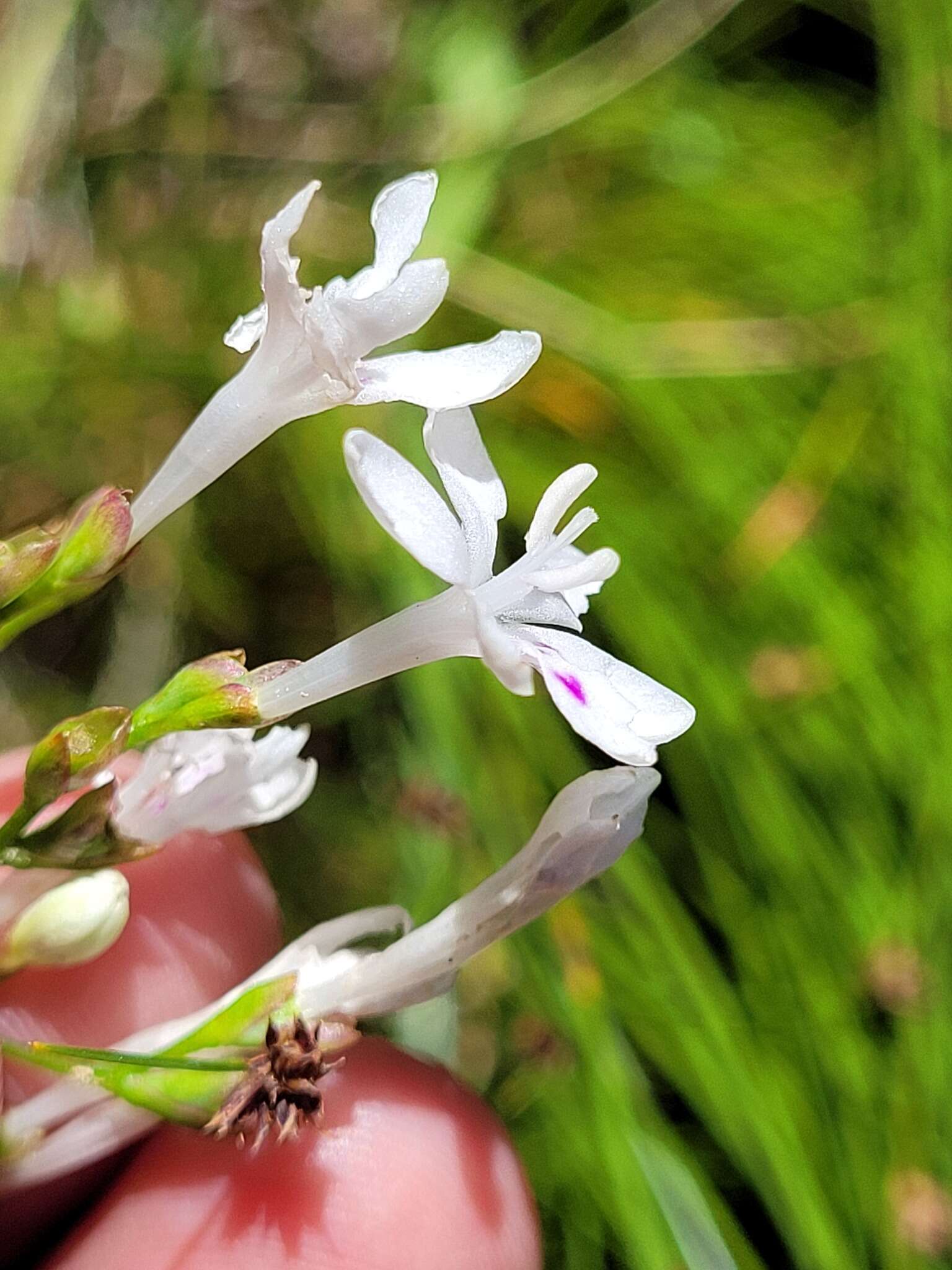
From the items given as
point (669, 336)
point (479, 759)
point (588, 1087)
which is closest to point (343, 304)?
point (479, 759)

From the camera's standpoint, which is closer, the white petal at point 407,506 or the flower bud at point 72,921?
the white petal at point 407,506

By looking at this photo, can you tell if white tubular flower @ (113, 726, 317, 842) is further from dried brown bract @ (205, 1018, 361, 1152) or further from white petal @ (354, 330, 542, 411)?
white petal @ (354, 330, 542, 411)

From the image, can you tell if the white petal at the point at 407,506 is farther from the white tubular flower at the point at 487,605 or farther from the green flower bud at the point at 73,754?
the green flower bud at the point at 73,754

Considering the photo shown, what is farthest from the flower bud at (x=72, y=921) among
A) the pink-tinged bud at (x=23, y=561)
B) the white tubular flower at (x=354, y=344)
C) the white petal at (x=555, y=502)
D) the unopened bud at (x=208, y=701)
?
the white petal at (x=555, y=502)

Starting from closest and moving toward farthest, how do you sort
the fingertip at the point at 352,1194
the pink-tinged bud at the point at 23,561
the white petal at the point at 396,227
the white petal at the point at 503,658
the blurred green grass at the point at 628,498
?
the white petal at the point at 503,658 → the white petal at the point at 396,227 → the pink-tinged bud at the point at 23,561 → the fingertip at the point at 352,1194 → the blurred green grass at the point at 628,498

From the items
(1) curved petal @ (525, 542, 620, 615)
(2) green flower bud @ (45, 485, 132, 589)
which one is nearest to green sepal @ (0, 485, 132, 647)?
(2) green flower bud @ (45, 485, 132, 589)

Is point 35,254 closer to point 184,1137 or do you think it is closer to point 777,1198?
point 184,1137

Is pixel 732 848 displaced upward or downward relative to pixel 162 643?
downward
